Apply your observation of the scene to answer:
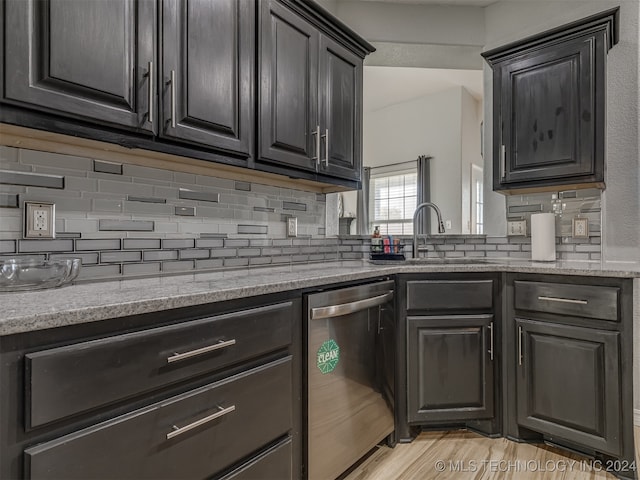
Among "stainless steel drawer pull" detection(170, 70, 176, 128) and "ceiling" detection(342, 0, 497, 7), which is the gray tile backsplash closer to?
"stainless steel drawer pull" detection(170, 70, 176, 128)

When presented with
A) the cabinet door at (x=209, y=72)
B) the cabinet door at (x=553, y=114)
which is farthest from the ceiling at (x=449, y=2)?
the cabinet door at (x=209, y=72)

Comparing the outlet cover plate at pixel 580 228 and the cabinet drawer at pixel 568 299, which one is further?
the outlet cover plate at pixel 580 228

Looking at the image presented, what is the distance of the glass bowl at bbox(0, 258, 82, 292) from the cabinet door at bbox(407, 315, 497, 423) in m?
1.51

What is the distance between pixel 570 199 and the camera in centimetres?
232

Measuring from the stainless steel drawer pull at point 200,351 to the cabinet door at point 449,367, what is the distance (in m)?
1.12

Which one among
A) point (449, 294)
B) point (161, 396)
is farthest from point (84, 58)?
point (449, 294)

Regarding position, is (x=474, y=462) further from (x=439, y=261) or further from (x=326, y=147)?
(x=326, y=147)

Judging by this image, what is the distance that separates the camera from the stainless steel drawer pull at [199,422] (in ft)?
3.15

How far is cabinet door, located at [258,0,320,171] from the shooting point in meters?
1.67

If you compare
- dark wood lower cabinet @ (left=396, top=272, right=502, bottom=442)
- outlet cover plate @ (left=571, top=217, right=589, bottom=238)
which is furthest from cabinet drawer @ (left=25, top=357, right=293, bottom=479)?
outlet cover plate @ (left=571, top=217, right=589, bottom=238)

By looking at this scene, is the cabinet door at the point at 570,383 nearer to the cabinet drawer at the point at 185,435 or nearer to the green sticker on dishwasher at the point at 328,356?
the green sticker on dishwasher at the point at 328,356

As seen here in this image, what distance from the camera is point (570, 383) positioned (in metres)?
1.73

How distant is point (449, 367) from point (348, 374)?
66 cm

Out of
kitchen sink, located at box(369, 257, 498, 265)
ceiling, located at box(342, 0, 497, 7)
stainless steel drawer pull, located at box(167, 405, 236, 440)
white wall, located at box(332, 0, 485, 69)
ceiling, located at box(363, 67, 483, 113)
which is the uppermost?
ceiling, located at box(342, 0, 497, 7)
